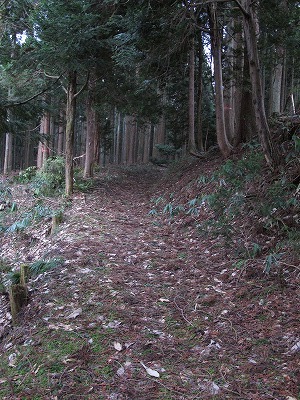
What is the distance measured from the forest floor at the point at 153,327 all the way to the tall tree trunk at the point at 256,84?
87.2 inches

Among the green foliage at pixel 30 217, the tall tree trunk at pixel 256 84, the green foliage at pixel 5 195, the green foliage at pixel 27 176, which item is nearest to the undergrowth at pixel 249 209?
the tall tree trunk at pixel 256 84

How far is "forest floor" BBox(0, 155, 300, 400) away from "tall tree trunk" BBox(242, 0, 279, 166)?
2214 millimetres

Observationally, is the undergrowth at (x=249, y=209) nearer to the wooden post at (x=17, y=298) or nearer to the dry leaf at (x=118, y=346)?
the dry leaf at (x=118, y=346)

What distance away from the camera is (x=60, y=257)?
20.4ft

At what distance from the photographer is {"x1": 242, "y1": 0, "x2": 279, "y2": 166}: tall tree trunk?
6.78 metres

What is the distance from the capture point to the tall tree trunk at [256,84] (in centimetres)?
678

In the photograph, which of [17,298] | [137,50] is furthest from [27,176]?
[17,298]

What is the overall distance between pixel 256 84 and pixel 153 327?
17.4ft

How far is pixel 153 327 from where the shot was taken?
4.00 m

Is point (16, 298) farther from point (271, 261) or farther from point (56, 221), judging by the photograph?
point (56, 221)

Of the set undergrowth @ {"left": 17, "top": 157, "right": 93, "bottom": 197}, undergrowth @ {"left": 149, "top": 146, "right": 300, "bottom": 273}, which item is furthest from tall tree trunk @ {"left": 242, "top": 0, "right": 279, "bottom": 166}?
undergrowth @ {"left": 17, "top": 157, "right": 93, "bottom": 197}

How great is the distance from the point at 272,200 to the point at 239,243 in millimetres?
1020

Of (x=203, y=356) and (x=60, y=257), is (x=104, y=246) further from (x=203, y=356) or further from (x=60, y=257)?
(x=203, y=356)

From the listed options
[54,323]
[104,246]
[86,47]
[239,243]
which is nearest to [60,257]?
[104,246]
